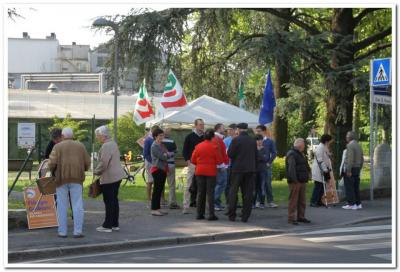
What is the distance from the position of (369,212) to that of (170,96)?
906cm

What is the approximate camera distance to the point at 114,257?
10.1 m

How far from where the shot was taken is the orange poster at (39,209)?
12133 millimetres

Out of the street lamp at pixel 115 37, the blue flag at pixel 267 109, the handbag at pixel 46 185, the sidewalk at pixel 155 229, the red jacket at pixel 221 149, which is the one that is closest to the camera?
the sidewalk at pixel 155 229

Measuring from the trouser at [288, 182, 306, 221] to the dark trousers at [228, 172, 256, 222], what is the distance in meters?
0.78

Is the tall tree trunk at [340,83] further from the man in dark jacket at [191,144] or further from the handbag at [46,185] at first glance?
the handbag at [46,185]

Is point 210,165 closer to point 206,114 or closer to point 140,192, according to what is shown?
point 140,192

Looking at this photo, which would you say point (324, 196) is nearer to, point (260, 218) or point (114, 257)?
point (260, 218)

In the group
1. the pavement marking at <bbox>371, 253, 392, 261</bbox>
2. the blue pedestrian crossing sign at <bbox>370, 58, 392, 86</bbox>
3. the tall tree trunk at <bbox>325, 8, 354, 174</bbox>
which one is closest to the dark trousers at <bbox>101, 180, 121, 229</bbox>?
the pavement marking at <bbox>371, 253, 392, 261</bbox>

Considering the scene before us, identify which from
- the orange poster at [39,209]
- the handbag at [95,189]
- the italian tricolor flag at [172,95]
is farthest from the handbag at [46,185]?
the italian tricolor flag at [172,95]

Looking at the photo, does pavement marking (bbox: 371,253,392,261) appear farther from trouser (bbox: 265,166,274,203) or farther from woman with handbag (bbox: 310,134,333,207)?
woman with handbag (bbox: 310,134,333,207)

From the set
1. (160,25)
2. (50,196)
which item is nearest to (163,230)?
(50,196)

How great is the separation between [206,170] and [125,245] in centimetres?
307

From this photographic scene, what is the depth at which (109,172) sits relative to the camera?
1190 cm

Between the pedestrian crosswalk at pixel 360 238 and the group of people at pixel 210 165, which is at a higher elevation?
the group of people at pixel 210 165
